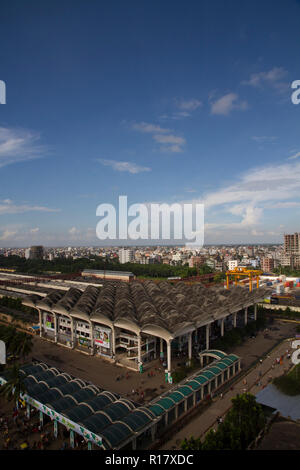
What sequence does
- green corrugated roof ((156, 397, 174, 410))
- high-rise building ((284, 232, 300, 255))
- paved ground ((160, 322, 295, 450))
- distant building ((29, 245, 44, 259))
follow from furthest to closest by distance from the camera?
1. distant building ((29, 245, 44, 259))
2. high-rise building ((284, 232, 300, 255))
3. green corrugated roof ((156, 397, 174, 410))
4. paved ground ((160, 322, 295, 450))

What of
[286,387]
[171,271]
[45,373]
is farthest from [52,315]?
[171,271]

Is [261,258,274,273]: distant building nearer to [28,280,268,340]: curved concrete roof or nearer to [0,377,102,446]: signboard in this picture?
[28,280,268,340]: curved concrete roof

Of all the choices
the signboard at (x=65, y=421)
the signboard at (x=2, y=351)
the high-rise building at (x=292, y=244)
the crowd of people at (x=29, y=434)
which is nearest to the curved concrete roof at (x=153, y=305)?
the signboard at (x=2, y=351)

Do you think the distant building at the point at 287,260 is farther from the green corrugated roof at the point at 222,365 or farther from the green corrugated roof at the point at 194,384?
the green corrugated roof at the point at 194,384

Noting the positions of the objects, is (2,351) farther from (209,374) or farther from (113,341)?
(209,374)

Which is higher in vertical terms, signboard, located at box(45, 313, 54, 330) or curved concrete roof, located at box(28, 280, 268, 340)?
curved concrete roof, located at box(28, 280, 268, 340)

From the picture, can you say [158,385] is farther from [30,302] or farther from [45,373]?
[30,302]

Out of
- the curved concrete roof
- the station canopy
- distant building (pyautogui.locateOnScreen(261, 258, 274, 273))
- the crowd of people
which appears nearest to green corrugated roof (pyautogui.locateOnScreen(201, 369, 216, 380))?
the curved concrete roof
